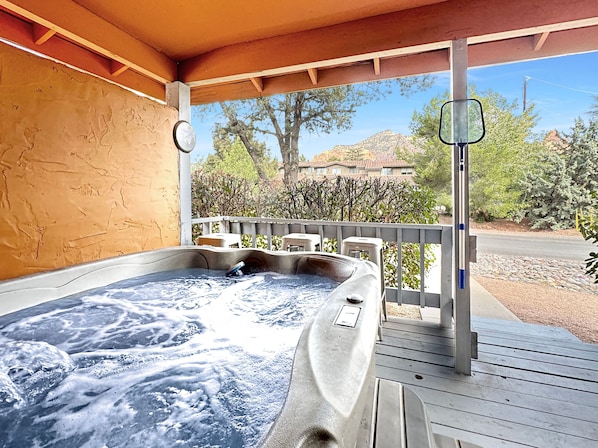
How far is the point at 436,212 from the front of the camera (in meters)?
3.86

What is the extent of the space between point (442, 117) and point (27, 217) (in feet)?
9.51

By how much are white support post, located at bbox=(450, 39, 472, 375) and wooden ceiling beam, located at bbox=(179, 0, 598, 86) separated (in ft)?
0.56

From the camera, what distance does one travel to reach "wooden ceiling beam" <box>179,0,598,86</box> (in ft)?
6.46

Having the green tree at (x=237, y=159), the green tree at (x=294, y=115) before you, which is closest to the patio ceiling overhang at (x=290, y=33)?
the green tree at (x=294, y=115)

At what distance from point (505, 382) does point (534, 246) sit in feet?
12.6

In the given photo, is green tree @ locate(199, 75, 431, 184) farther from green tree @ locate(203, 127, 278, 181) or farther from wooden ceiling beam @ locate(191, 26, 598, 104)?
wooden ceiling beam @ locate(191, 26, 598, 104)

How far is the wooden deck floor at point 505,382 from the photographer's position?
145 centimetres

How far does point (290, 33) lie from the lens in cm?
258

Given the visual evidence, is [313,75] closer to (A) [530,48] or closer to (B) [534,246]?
(A) [530,48]

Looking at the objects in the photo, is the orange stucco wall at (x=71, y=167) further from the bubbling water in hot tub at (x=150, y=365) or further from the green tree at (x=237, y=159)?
the green tree at (x=237, y=159)

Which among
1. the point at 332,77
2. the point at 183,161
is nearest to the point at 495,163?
the point at 332,77

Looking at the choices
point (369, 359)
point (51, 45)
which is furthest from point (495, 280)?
point (51, 45)

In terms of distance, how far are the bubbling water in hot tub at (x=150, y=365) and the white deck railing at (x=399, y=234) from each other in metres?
1.06

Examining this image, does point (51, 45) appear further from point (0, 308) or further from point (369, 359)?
point (369, 359)
